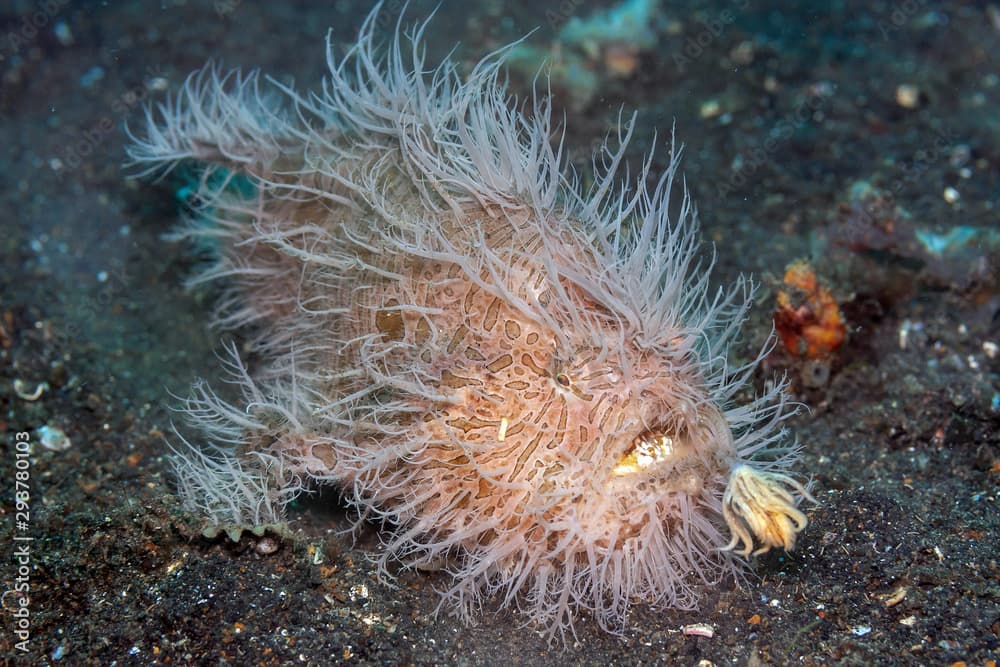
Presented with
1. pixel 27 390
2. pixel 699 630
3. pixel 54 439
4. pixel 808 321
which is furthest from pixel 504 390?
pixel 27 390

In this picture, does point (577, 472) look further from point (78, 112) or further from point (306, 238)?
point (78, 112)

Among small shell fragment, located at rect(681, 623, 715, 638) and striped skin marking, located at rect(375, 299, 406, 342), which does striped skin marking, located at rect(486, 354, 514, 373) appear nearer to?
striped skin marking, located at rect(375, 299, 406, 342)

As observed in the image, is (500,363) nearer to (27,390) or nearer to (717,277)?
(717,277)

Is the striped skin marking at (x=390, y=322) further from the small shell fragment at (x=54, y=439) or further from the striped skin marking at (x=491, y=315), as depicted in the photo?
the small shell fragment at (x=54, y=439)

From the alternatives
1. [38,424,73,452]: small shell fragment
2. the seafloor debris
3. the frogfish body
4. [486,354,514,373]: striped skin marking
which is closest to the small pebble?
the seafloor debris

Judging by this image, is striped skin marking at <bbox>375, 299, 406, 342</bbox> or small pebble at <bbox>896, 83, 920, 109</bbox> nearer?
striped skin marking at <bbox>375, 299, 406, 342</bbox>

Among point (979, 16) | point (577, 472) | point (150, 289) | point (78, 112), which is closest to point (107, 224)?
point (150, 289)

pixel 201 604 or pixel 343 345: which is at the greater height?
pixel 343 345

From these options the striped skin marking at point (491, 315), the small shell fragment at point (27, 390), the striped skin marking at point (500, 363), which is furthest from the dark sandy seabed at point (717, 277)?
the striped skin marking at point (491, 315)
